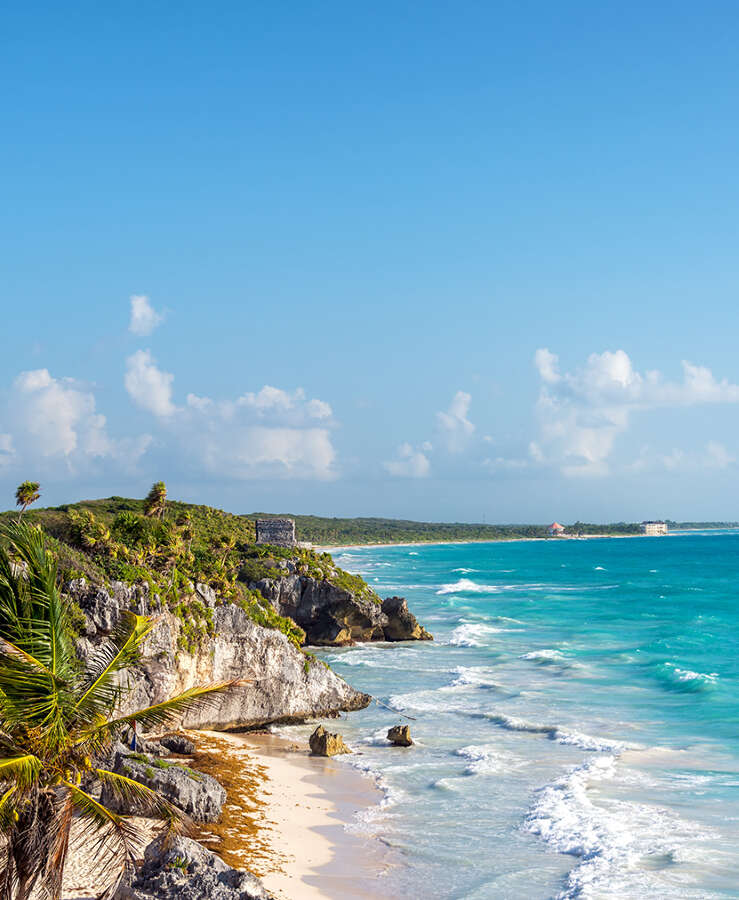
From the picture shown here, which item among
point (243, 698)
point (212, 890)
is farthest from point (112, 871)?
point (243, 698)

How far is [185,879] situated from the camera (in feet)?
44.9

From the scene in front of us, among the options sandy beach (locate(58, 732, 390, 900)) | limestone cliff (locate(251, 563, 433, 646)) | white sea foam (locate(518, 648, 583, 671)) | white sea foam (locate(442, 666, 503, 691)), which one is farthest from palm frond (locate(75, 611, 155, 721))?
limestone cliff (locate(251, 563, 433, 646))

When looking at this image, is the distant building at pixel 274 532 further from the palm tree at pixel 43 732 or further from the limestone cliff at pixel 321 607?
the palm tree at pixel 43 732

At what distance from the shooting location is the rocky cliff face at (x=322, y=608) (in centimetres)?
4888

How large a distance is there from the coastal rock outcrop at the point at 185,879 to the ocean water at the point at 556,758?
14.5 ft

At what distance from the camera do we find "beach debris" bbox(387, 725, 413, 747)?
28.4 meters

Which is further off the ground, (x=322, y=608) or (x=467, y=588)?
(x=322, y=608)

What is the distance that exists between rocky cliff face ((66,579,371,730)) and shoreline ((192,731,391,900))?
165cm

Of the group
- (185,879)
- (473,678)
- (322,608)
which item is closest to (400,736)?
(473,678)

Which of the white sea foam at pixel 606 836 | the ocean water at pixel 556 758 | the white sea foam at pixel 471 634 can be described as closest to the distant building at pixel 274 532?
the ocean water at pixel 556 758

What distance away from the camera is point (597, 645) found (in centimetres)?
5225

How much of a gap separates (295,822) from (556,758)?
34.1 ft

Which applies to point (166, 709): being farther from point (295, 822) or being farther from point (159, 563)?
point (159, 563)

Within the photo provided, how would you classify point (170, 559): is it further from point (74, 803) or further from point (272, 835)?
point (74, 803)
